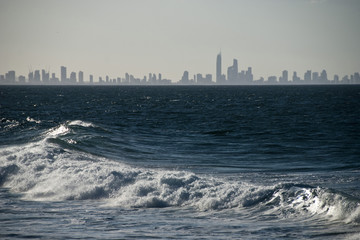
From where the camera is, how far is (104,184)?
15539mm

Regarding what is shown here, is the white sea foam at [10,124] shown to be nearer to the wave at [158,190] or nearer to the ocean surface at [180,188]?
the ocean surface at [180,188]

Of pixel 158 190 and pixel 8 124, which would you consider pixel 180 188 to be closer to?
pixel 158 190

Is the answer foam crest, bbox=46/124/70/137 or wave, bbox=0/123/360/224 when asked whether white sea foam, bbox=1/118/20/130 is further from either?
wave, bbox=0/123/360/224

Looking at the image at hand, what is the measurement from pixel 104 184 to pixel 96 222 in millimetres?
4367

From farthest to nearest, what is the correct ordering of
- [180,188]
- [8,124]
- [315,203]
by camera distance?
[8,124] → [180,188] → [315,203]

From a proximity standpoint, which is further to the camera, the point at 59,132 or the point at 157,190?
the point at 59,132

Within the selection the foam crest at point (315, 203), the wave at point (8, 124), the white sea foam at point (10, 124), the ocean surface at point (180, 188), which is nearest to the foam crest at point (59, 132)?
the ocean surface at point (180, 188)

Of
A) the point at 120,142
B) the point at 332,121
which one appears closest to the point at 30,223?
the point at 120,142

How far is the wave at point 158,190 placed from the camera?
11918mm

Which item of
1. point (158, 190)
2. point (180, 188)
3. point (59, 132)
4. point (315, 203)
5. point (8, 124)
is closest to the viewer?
point (315, 203)

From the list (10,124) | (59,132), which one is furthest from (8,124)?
(59,132)

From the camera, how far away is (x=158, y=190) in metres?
14.4

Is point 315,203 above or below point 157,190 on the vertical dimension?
above

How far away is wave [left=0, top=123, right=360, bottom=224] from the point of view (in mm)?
11918
